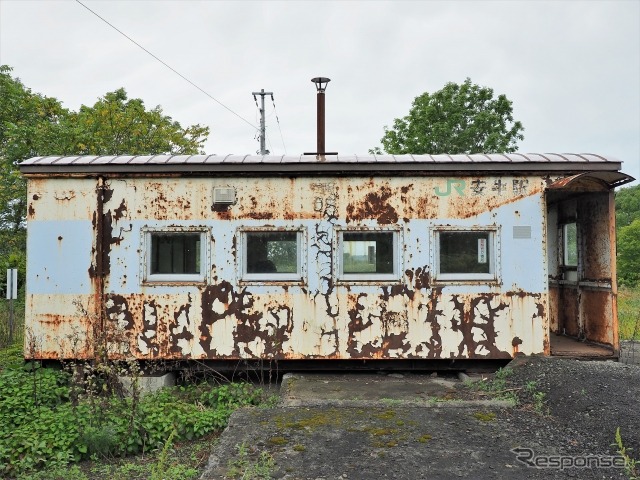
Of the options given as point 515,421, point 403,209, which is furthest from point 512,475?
point 403,209

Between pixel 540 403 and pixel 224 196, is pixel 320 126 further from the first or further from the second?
pixel 540 403

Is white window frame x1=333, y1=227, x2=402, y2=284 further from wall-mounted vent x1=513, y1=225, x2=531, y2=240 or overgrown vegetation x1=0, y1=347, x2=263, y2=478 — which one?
overgrown vegetation x1=0, y1=347, x2=263, y2=478

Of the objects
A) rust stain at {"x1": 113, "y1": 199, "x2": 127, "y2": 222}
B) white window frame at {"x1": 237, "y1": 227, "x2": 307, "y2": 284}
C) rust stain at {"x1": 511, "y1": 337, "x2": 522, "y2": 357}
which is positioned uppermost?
rust stain at {"x1": 113, "y1": 199, "x2": 127, "y2": 222}

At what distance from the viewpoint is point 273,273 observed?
23.4 ft

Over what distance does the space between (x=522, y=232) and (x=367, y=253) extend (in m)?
2.24

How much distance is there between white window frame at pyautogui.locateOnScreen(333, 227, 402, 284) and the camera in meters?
7.04

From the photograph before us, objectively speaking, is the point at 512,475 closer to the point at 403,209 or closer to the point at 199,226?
the point at 403,209

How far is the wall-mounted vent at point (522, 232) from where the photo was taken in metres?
7.07

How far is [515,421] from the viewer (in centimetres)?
506

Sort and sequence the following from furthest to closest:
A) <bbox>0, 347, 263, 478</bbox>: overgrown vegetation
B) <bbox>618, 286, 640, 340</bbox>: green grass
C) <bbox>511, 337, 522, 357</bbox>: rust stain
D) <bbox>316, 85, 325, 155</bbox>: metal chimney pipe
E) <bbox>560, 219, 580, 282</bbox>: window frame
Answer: <bbox>618, 286, 640, 340</bbox>: green grass, <bbox>316, 85, 325, 155</bbox>: metal chimney pipe, <bbox>560, 219, 580, 282</bbox>: window frame, <bbox>511, 337, 522, 357</bbox>: rust stain, <bbox>0, 347, 263, 478</bbox>: overgrown vegetation

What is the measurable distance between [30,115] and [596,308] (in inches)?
638

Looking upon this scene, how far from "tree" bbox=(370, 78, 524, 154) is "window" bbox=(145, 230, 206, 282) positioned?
2244 cm

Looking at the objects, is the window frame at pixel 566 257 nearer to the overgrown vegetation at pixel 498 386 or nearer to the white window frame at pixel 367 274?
the overgrown vegetation at pixel 498 386

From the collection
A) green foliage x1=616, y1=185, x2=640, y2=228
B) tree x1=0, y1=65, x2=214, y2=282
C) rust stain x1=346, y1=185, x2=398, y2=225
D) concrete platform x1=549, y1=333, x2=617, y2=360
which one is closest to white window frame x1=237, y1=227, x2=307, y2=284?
rust stain x1=346, y1=185, x2=398, y2=225
